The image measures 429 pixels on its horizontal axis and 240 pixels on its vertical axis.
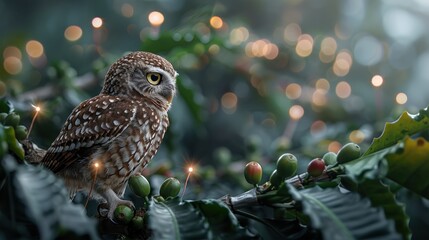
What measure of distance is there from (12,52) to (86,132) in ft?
7.35

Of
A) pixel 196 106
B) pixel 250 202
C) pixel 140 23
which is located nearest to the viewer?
pixel 250 202

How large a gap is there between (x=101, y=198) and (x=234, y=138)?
174 centimetres

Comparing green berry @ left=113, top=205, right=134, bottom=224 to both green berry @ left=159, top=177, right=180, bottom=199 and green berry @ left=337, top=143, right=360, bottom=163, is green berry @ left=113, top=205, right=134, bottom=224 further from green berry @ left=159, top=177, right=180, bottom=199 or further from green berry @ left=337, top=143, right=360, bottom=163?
green berry @ left=337, top=143, right=360, bottom=163

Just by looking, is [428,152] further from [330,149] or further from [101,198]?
[330,149]

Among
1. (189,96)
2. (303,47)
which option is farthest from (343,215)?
(303,47)

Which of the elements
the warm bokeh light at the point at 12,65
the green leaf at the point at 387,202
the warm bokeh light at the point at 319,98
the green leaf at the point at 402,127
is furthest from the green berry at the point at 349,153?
the warm bokeh light at the point at 12,65

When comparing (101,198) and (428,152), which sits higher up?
(428,152)

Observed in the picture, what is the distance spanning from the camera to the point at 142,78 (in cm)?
156

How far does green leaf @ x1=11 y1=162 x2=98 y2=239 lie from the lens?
34.1 inches

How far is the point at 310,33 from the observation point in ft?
12.7

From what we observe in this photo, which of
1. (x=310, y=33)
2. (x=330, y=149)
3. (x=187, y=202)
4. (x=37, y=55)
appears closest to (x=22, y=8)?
(x=37, y=55)

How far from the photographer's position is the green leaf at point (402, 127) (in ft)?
3.67

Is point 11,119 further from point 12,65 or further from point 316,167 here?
point 12,65

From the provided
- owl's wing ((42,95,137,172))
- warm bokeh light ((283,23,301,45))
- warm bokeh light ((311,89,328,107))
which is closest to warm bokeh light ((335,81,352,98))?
warm bokeh light ((311,89,328,107))
